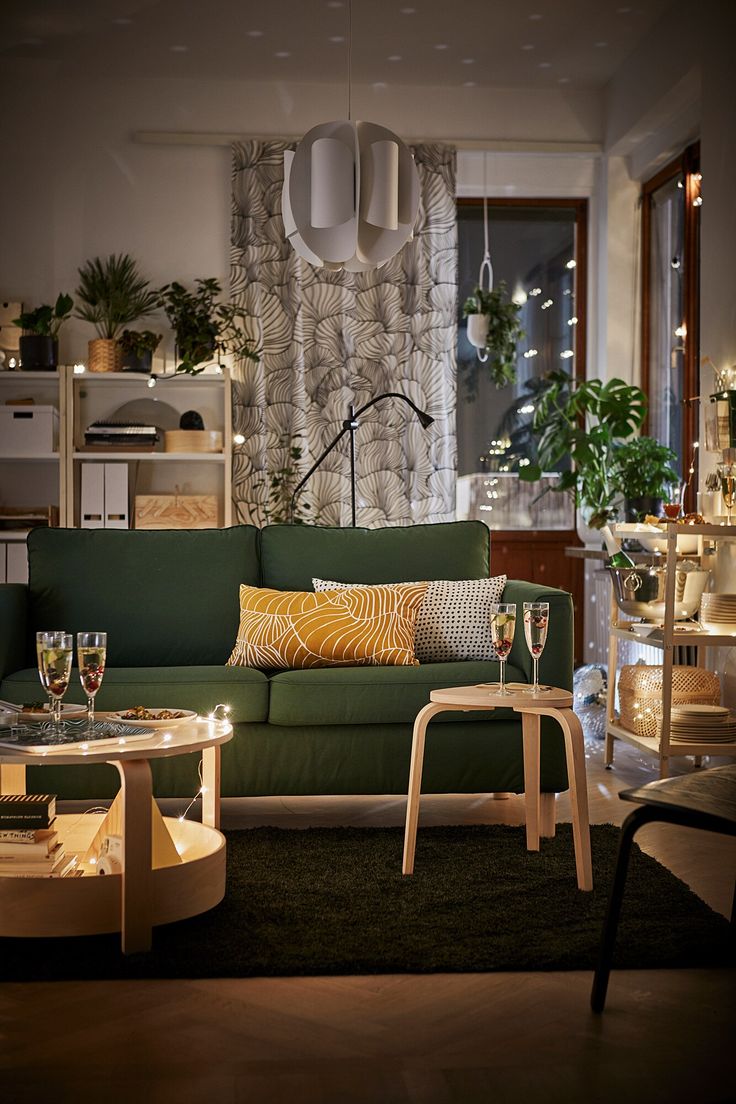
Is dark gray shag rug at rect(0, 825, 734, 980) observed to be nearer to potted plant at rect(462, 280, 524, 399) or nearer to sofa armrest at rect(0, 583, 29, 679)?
sofa armrest at rect(0, 583, 29, 679)

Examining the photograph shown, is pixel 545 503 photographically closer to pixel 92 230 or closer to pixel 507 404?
pixel 507 404

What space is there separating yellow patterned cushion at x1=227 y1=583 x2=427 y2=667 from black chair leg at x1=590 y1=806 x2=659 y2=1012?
166 cm

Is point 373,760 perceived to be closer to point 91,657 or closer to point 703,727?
point 91,657

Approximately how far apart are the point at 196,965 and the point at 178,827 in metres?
0.56

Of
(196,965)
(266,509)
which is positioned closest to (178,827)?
(196,965)

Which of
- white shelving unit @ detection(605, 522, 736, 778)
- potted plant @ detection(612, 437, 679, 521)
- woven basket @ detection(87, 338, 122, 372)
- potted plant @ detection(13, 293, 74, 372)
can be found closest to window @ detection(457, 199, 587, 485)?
potted plant @ detection(612, 437, 679, 521)

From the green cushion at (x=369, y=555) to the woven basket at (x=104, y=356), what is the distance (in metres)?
2.14

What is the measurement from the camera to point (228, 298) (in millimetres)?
6137

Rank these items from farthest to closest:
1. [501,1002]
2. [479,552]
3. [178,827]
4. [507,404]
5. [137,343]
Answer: [507,404]
[137,343]
[479,552]
[178,827]
[501,1002]

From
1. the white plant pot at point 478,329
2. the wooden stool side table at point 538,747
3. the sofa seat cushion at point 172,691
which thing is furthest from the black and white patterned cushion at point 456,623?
the white plant pot at point 478,329

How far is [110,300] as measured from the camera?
595 cm

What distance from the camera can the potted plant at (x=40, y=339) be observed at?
18.8ft

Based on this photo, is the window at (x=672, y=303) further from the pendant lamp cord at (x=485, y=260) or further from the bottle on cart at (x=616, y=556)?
the bottle on cart at (x=616, y=556)

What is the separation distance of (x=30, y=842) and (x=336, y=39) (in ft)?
14.9
